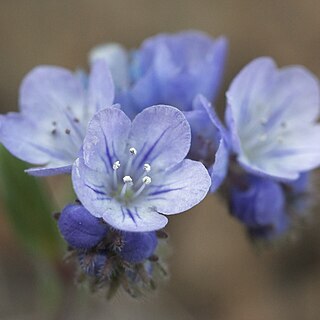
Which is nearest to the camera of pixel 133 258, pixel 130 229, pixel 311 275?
pixel 130 229

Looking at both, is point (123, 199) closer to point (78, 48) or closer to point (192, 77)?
point (192, 77)

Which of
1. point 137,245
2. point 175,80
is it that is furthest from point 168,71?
point 137,245

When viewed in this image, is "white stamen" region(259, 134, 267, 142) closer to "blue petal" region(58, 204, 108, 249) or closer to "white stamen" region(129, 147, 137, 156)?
"white stamen" region(129, 147, 137, 156)

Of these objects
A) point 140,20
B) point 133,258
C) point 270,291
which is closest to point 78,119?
point 133,258

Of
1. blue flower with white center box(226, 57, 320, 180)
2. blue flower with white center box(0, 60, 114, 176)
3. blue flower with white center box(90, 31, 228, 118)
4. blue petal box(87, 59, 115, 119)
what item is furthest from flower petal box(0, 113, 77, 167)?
blue flower with white center box(226, 57, 320, 180)

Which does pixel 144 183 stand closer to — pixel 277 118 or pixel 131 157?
pixel 131 157

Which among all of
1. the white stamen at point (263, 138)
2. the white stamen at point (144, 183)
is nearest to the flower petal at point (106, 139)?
the white stamen at point (144, 183)
